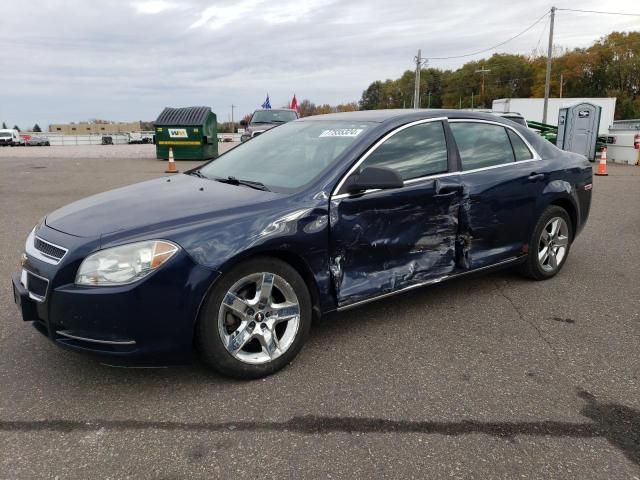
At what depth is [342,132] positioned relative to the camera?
12.9ft

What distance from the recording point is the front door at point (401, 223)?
3467 mm

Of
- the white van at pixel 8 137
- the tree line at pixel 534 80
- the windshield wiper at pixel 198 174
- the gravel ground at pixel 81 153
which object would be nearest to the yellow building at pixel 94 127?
the tree line at pixel 534 80

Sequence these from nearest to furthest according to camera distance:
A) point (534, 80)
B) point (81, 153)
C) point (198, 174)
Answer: point (198, 174) < point (81, 153) < point (534, 80)

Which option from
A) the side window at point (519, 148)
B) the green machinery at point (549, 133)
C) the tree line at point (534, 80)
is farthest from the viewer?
the tree line at point (534, 80)

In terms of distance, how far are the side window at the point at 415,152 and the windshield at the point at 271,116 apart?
15.4 m

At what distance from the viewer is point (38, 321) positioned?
2.97 meters

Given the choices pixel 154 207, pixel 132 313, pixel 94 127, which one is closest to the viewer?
pixel 132 313

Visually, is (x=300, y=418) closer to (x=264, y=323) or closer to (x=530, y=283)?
(x=264, y=323)

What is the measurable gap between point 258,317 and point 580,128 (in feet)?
67.7

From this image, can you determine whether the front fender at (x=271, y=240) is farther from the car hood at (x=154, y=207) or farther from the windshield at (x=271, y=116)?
the windshield at (x=271, y=116)

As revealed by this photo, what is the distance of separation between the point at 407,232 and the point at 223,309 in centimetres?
144

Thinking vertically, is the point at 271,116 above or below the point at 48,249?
above

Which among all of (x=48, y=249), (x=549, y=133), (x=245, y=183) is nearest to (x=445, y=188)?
(x=245, y=183)

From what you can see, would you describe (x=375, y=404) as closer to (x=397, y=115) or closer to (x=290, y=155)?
(x=290, y=155)
